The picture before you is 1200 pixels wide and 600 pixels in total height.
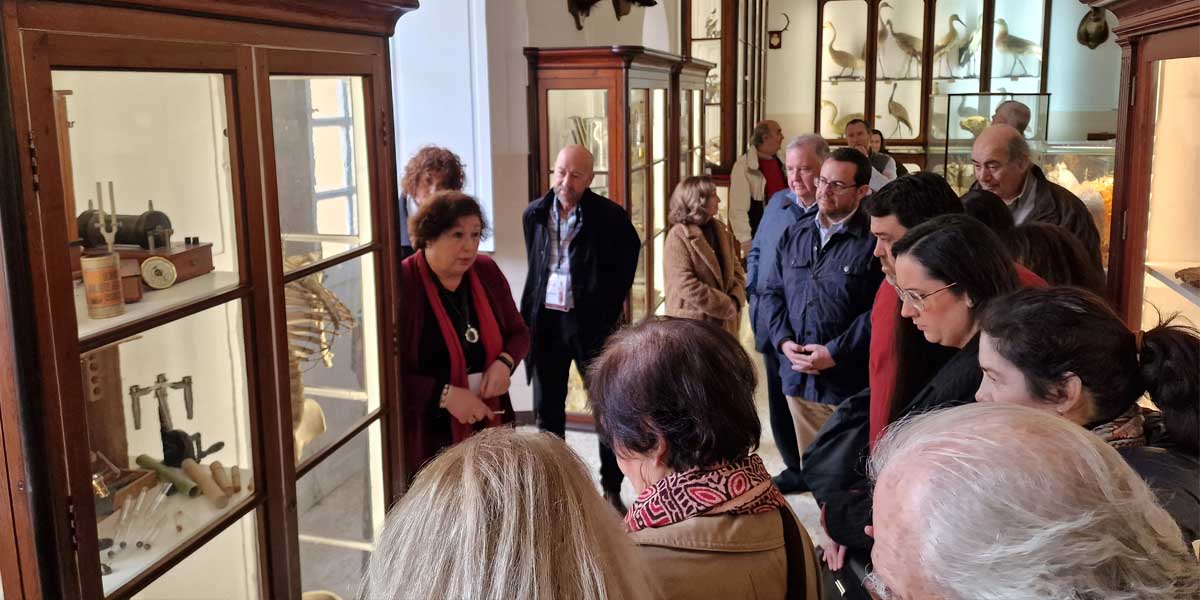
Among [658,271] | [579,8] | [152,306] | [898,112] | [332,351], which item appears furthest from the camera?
[898,112]

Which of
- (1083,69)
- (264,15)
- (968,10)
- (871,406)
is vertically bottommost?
(871,406)

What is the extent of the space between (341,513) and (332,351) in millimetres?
449

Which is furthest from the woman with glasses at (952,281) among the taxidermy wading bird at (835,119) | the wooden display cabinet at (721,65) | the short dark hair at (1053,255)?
the taxidermy wading bird at (835,119)

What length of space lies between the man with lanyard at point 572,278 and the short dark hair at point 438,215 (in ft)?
3.33

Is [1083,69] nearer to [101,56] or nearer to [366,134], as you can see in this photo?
[366,134]

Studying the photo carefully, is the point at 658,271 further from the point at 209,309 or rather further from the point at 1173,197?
the point at 209,309

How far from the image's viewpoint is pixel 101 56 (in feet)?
5.03

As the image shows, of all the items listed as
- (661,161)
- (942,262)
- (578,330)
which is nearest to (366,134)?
(942,262)

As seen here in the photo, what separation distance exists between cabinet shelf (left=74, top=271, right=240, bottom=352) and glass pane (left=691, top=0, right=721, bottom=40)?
22.9ft

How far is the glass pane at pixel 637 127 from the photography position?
4980 mm

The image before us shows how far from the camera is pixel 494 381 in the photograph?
9.81ft

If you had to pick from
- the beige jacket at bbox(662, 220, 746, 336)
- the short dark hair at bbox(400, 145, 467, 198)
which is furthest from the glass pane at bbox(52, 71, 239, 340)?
the beige jacket at bbox(662, 220, 746, 336)

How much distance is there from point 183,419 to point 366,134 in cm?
88

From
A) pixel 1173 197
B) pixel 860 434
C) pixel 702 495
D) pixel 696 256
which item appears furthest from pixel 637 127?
pixel 702 495
